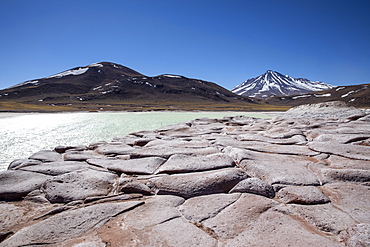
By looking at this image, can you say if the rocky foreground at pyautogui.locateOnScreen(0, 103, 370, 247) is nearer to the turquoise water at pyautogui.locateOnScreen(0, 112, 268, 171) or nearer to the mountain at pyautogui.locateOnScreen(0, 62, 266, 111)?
the turquoise water at pyautogui.locateOnScreen(0, 112, 268, 171)

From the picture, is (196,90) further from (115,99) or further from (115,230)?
(115,230)

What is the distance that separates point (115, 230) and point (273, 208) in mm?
1878

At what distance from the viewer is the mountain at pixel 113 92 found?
3472 inches

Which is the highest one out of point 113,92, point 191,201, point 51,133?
point 113,92

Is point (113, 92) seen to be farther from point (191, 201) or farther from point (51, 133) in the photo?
point (191, 201)

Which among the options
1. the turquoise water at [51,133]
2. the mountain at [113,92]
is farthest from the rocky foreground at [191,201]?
the mountain at [113,92]

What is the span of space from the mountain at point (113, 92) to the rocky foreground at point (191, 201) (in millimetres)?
74081

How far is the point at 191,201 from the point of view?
3.08 m

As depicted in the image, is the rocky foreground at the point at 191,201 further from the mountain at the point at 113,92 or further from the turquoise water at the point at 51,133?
the mountain at the point at 113,92

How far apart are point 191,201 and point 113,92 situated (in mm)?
107183

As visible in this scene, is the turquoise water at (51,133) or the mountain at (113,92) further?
the mountain at (113,92)

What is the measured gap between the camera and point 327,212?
106 inches

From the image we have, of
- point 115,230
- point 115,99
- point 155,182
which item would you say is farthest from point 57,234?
point 115,99

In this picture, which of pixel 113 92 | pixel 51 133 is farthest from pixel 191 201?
pixel 113 92
